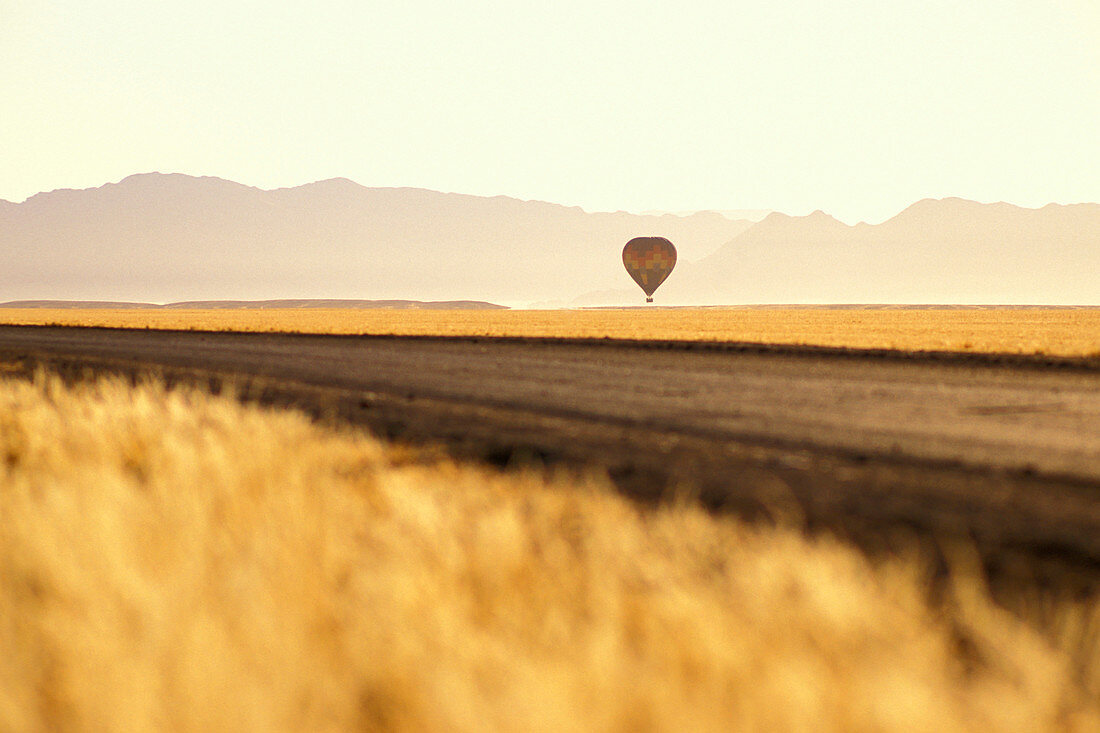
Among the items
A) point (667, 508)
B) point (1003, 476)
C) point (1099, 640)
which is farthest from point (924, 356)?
point (1099, 640)

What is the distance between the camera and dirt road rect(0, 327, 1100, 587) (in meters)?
5.85

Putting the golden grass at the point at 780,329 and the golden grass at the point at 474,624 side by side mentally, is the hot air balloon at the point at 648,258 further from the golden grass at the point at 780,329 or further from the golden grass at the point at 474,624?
the golden grass at the point at 474,624

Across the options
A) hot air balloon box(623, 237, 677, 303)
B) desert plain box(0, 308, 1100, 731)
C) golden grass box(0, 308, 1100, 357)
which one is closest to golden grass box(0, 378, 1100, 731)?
desert plain box(0, 308, 1100, 731)

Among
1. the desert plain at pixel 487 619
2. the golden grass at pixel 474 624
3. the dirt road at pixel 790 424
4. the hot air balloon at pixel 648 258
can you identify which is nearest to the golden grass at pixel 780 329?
the dirt road at pixel 790 424

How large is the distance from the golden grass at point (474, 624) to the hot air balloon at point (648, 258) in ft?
379

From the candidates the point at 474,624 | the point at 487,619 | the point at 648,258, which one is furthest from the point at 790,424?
the point at 648,258

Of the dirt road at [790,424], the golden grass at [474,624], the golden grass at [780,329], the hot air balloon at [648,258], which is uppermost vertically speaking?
the hot air balloon at [648,258]

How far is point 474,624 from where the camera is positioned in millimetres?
3436

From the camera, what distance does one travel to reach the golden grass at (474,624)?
256cm

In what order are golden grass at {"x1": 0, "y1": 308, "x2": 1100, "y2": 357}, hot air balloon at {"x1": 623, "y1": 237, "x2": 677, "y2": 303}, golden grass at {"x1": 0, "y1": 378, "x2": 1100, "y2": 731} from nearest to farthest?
golden grass at {"x1": 0, "y1": 378, "x2": 1100, "y2": 731} → golden grass at {"x1": 0, "y1": 308, "x2": 1100, "y2": 357} → hot air balloon at {"x1": 623, "y1": 237, "x2": 677, "y2": 303}

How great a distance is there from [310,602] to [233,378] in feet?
Answer: 40.4

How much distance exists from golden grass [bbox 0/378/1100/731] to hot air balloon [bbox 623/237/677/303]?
379ft

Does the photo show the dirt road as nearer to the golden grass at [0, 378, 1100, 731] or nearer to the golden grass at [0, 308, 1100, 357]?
the golden grass at [0, 378, 1100, 731]

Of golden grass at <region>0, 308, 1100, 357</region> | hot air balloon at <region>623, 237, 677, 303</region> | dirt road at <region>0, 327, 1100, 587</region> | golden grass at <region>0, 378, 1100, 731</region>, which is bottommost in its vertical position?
golden grass at <region>0, 378, 1100, 731</region>
